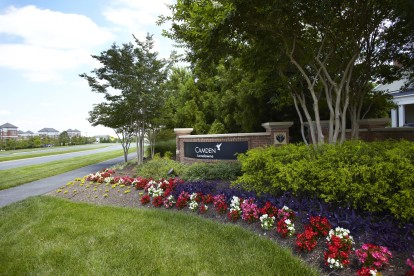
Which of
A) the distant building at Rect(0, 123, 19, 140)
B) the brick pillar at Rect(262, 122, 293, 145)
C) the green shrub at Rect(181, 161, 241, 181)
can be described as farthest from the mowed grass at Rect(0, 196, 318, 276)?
the distant building at Rect(0, 123, 19, 140)

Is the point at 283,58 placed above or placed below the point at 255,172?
above

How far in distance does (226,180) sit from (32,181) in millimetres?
7561

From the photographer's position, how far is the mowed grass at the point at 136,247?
3141 mm

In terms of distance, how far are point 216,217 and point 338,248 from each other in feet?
6.93

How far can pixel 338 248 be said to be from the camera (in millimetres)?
3082

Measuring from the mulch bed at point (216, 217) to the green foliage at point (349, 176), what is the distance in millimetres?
620

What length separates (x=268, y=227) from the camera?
3945mm

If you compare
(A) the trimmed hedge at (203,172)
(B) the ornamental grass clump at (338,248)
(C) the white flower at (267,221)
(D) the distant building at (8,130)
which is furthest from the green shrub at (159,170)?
(D) the distant building at (8,130)

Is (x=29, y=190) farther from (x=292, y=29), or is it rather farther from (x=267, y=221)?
(x=292, y=29)

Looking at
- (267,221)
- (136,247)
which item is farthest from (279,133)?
(136,247)

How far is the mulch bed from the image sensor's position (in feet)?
9.74

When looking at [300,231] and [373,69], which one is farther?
[373,69]

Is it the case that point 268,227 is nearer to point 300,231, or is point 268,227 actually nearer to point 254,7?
point 300,231

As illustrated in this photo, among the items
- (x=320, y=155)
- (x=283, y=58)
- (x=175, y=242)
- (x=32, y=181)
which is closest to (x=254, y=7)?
(x=283, y=58)
